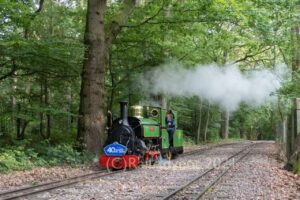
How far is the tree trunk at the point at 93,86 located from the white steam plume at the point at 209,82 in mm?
7586

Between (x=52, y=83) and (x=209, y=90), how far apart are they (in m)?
13.5

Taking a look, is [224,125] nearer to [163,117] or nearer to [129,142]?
[163,117]

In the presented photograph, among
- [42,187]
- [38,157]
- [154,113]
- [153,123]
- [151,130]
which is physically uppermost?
[154,113]

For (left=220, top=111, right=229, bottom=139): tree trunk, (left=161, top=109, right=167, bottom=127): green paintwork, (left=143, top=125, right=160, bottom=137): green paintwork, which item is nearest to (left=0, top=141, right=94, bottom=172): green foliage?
(left=143, top=125, right=160, bottom=137): green paintwork

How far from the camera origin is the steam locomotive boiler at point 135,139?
14430 mm

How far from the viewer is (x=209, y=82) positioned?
30.4 metres

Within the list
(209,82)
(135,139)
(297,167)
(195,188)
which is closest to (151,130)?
(135,139)

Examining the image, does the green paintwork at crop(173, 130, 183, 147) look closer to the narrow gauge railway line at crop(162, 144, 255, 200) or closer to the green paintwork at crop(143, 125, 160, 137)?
the green paintwork at crop(143, 125, 160, 137)

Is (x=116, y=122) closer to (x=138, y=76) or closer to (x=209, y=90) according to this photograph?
(x=138, y=76)

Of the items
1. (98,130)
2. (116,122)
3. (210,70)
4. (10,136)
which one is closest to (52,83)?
(10,136)

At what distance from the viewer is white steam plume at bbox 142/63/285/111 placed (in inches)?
980

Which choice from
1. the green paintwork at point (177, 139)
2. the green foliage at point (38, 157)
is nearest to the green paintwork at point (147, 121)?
the green foliage at point (38, 157)

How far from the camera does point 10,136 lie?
21234 mm

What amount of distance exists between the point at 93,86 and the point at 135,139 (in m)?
3.14
